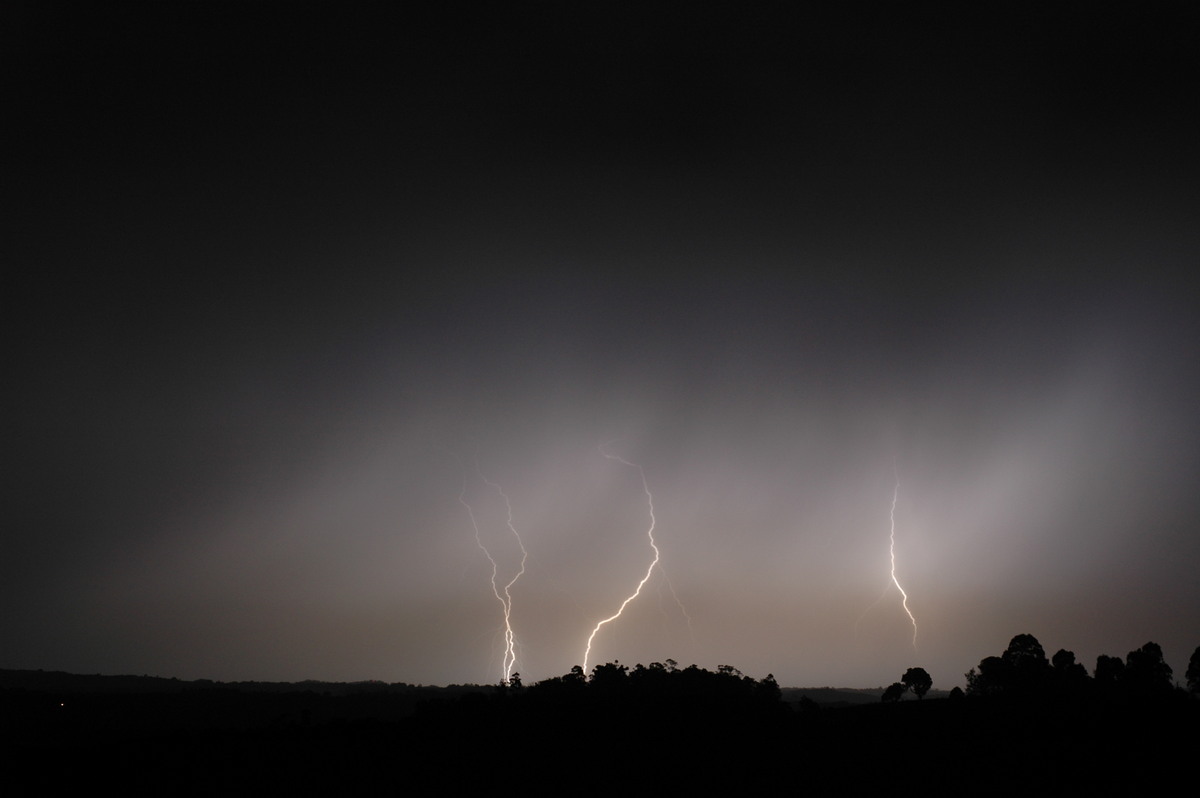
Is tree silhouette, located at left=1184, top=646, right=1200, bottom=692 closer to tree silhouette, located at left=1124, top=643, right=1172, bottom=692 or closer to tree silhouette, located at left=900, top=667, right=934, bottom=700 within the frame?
tree silhouette, located at left=1124, top=643, right=1172, bottom=692

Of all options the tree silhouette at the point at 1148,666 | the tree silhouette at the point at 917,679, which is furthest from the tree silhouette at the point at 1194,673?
the tree silhouette at the point at 917,679

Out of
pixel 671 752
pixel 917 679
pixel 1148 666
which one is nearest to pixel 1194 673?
pixel 1148 666

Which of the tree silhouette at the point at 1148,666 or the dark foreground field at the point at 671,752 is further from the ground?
the tree silhouette at the point at 1148,666

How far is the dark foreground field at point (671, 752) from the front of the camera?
23.6 m

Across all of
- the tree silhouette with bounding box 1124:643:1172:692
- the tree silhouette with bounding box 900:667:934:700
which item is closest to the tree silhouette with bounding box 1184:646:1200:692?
the tree silhouette with bounding box 1124:643:1172:692

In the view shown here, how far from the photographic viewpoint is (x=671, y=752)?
95.5 feet

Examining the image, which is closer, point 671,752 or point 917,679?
point 671,752

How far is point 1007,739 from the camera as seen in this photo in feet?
91.7

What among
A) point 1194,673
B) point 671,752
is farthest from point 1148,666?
point 671,752

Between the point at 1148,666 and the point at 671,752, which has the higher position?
the point at 1148,666

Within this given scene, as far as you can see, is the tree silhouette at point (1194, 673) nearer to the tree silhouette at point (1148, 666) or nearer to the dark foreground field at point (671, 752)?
the tree silhouette at point (1148, 666)

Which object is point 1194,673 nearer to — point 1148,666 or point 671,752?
point 1148,666

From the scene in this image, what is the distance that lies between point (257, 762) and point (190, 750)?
519cm

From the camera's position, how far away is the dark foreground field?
23609 mm
